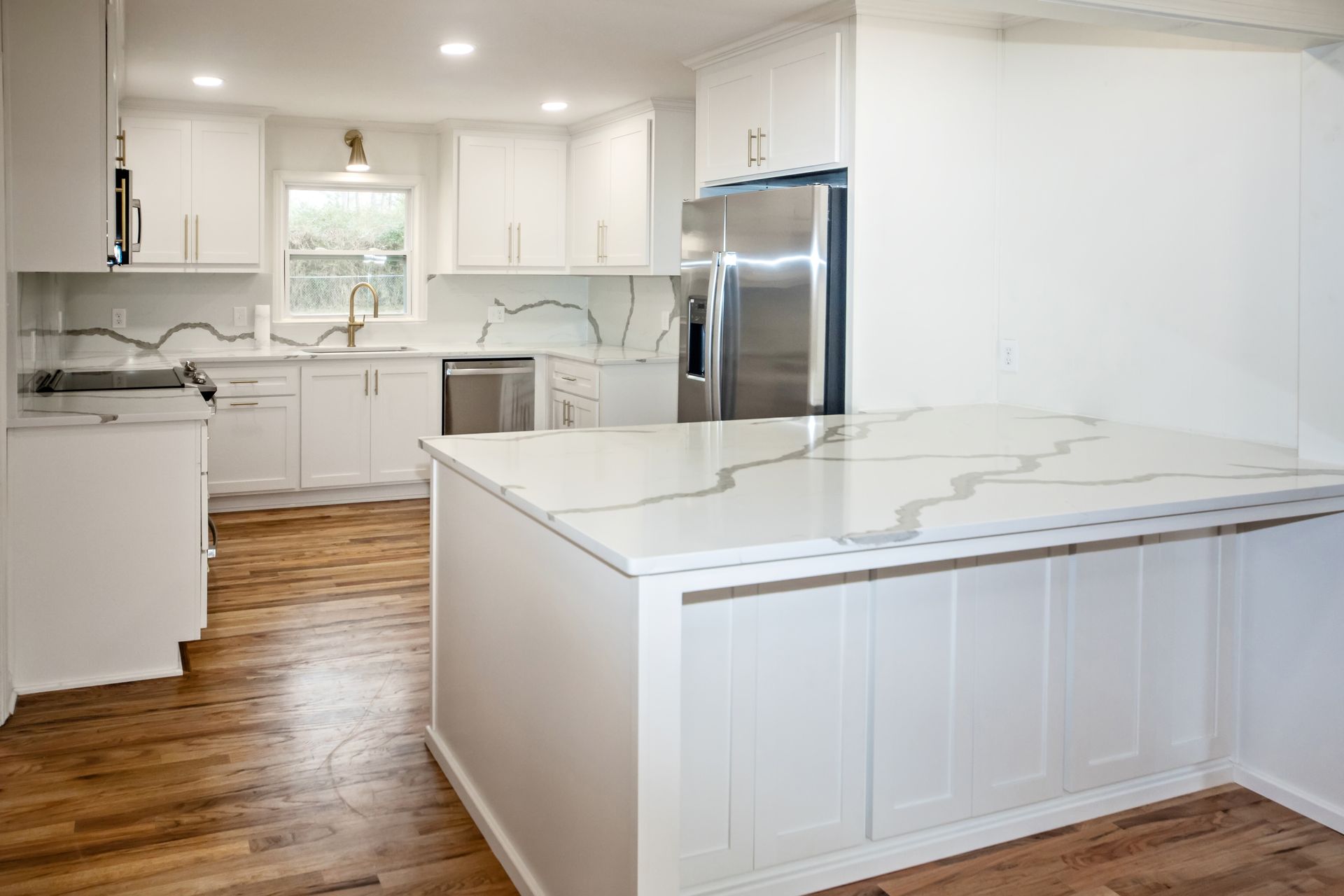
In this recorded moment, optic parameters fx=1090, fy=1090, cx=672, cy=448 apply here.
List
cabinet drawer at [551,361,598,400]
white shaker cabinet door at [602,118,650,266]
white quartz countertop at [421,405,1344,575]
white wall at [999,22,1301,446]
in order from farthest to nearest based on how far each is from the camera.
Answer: cabinet drawer at [551,361,598,400] < white shaker cabinet door at [602,118,650,266] < white wall at [999,22,1301,446] < white quartz countertop at [421,405,1344,575]

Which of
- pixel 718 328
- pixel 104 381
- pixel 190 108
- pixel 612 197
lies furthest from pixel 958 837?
pixel 190 108

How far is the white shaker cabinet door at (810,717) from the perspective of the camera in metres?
2.08

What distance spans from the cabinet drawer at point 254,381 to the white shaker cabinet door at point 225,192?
0.60 m

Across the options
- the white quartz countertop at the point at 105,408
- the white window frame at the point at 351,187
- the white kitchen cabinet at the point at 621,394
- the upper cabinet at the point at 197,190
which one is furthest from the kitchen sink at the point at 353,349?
the white quartz countertop at the point at 105,408

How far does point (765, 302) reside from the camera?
3.76 metres

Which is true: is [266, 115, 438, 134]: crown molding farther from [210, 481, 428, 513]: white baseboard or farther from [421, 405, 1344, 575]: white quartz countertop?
[421, 405, 1344, 575]: white quartz countertop

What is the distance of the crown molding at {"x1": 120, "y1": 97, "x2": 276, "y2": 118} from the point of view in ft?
17.9

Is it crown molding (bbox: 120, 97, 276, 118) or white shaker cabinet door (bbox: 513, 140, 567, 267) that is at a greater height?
crown molding (bbox: 120, 97, 276, 118)

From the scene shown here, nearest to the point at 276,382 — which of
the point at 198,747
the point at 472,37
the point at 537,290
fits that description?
the point at 537,290

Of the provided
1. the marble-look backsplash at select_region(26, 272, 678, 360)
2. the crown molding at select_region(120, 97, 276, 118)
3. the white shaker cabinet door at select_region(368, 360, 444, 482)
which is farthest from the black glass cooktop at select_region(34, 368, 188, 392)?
the crown molding at select_region(120, 97, 276, 118)

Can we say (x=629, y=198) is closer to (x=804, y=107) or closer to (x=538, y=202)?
(x=538, y=202)

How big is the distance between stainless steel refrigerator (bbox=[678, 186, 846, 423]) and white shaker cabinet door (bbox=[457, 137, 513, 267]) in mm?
2286

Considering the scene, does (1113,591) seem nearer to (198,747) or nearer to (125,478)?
(198,747)

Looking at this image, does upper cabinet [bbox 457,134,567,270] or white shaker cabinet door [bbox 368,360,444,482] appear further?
upper cabinet [bbox 457,134,567,270]
